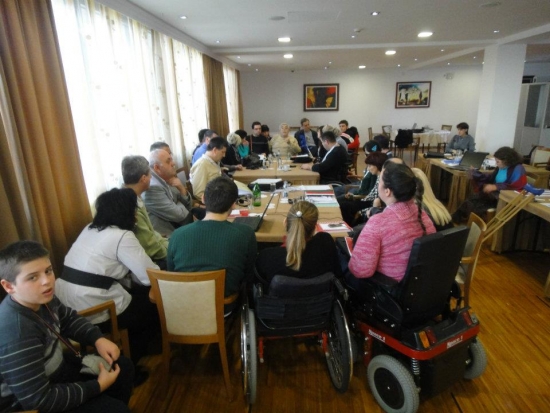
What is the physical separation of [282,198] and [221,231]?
1383 millimetres

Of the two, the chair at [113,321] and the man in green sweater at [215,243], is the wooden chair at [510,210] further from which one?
the chair at [113,321]

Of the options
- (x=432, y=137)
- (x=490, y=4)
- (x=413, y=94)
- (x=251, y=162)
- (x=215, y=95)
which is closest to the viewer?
(x=490, y=4)

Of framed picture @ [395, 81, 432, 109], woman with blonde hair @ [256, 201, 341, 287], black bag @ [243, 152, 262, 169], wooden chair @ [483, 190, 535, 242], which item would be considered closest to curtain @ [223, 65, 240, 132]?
black bag @ [243, 152, 262, 169]

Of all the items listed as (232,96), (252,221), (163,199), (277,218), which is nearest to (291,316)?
(252,221)

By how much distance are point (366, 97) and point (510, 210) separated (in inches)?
349

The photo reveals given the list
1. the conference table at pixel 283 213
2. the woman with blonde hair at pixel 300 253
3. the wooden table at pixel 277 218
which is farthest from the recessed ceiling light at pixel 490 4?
the woman with blonde hair at pixel 300 253

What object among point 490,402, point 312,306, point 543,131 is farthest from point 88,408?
point 543,131

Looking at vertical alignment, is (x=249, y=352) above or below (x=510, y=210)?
below

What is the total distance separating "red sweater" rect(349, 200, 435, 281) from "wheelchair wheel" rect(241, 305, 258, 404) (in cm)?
61

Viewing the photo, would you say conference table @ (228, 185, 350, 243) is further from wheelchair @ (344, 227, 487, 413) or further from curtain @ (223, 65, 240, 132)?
curtain @ (223, 65, 240, 132)

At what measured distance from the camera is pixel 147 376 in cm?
199

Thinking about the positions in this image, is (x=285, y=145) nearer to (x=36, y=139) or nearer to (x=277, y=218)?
(x=277, y=218)

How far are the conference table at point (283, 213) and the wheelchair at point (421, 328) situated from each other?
2.00 feet

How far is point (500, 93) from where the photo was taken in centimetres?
605
